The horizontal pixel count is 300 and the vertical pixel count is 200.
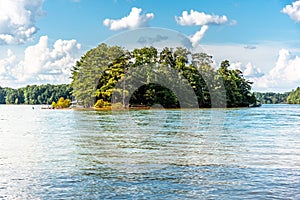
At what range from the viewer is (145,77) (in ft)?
277

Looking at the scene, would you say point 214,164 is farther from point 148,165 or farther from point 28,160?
point 28,160

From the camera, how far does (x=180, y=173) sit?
1323cm

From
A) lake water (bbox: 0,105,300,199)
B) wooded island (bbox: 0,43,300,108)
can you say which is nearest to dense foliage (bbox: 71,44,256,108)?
wooded island (bbox: 0,43,300,108)

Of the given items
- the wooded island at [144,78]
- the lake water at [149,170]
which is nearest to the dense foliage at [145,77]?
the wooded island at [144,78]

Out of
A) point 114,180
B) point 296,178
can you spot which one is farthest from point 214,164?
point 114,180

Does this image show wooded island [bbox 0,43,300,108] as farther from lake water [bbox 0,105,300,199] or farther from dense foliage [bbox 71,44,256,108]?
lake water [bbox 0,105,300,199]

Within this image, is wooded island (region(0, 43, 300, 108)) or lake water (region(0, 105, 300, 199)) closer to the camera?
lake water (region(0, 105, 300, 199))

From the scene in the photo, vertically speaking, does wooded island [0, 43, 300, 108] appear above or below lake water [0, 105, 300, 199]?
above

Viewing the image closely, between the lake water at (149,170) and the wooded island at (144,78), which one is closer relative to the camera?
the lake water at (149,170)

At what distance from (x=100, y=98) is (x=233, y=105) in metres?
37.7

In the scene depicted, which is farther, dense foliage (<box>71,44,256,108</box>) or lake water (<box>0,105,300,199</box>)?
dense foliage (<box>71,44,256,108</box>)

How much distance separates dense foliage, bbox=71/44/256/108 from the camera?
8200 cm

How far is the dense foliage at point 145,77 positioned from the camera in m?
82.0

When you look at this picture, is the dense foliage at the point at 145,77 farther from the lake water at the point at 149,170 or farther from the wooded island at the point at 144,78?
the lake water at the point at 149,170
